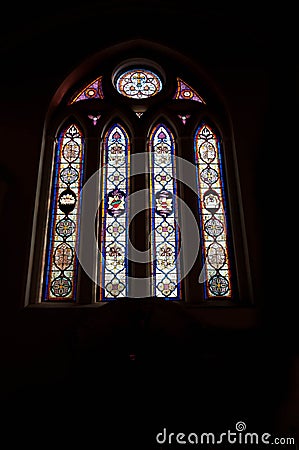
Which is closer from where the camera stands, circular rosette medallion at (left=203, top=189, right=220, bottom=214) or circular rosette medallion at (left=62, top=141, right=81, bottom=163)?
circular rosette medallion at (left=203, top=189, right=220, bottom=214)

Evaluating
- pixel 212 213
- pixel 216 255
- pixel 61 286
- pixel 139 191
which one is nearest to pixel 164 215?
pixel 139 191

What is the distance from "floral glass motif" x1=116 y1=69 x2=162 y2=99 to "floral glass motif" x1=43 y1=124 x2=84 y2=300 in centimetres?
94

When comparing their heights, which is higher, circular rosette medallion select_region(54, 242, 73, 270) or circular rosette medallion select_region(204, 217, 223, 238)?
circular rosette medallion select_region(204, 217, 223, 238)

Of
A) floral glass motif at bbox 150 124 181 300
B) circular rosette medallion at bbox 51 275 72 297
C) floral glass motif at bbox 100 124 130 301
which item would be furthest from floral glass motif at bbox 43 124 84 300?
floral glass motif at bbox 150 124 181 300

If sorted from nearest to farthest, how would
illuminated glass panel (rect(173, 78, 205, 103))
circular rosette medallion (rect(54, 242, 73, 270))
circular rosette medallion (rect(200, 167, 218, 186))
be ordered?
1. circular rosette medallion (rect(54, 242, 73, 270))
2. circular rosette medallion (rect(200, 167, 218, 186))
3. illuminated glass panel (rect(173, 78, 205, 103))

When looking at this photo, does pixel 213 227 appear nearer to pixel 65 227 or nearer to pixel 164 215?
pixel 164 215

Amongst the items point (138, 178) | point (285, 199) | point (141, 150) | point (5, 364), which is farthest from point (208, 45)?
point (5, 364)

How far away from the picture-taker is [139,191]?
17.8 feet

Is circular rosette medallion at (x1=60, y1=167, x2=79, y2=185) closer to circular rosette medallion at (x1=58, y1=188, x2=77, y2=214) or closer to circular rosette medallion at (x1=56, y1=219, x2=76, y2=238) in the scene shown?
circular rosette medallion at (x1=58, y1=188, x2=77, y2=214)

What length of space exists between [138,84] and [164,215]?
7.19 feet

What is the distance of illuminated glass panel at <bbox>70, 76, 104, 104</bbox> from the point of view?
6.25m

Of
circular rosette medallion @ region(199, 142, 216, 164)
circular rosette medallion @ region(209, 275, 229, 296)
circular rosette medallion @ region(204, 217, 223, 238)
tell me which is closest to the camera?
circular rosette medallion @ region(209, 275, 229, 296)

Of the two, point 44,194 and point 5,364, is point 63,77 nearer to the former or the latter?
point 44,194

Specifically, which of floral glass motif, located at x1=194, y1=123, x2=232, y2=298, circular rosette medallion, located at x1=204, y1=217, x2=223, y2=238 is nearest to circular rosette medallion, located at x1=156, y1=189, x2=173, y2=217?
floral glass motif, located at x1=194, y1=123, x2=232, y2=298
